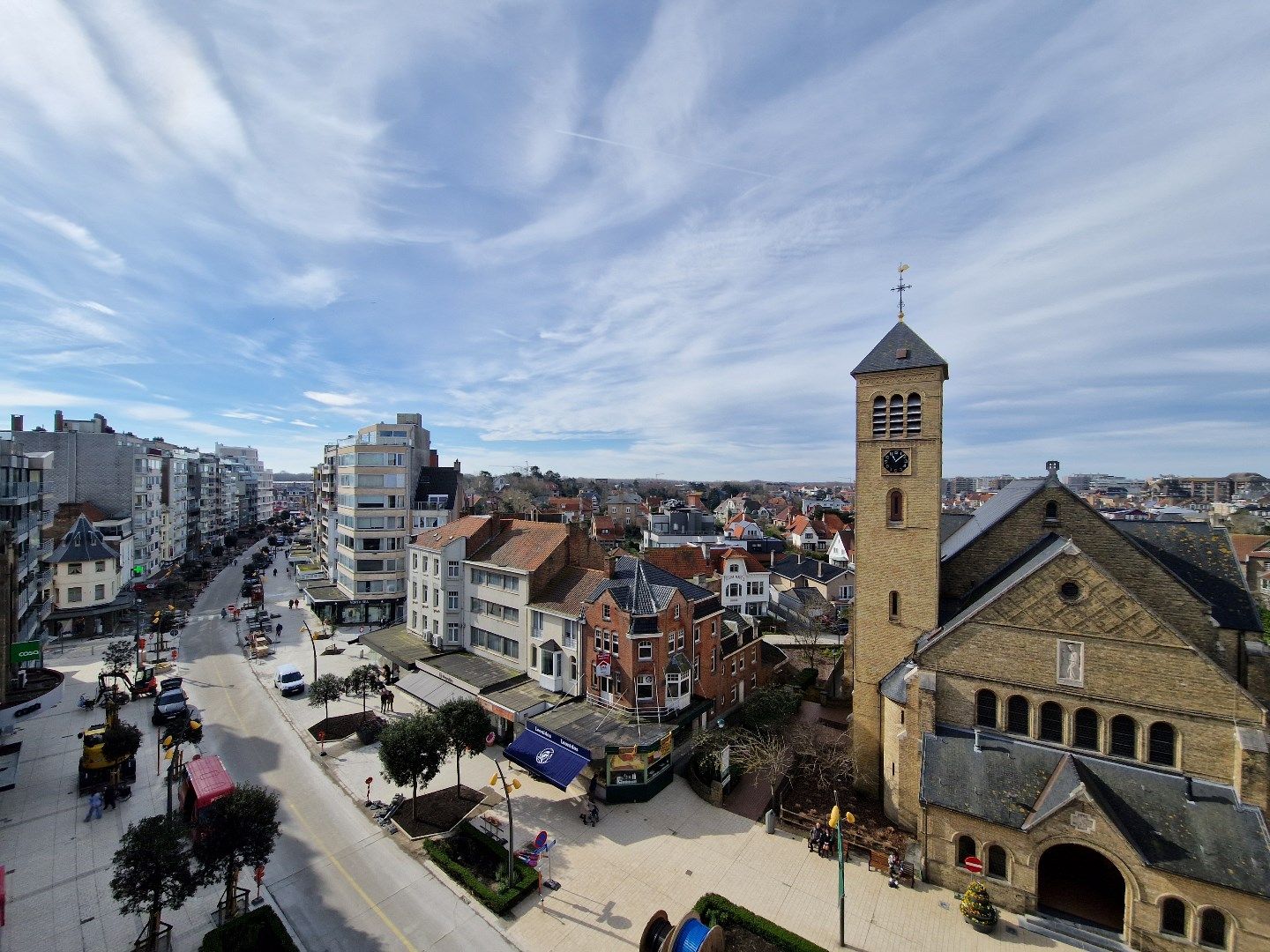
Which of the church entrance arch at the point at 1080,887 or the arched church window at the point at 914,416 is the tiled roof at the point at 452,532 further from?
the church entrance arch at the point at 1080,887

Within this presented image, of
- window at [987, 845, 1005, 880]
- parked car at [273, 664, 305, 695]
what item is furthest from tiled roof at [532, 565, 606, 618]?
window at [987, 845, 1005, 880]

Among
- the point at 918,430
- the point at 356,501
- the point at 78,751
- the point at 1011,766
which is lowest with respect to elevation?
the point at 78,751

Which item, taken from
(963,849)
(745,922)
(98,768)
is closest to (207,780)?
(98,768)

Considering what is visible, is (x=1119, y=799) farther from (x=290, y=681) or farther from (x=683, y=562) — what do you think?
(x=683, y=562)

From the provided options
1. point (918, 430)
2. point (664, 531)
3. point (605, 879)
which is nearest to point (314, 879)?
point (605, 879)

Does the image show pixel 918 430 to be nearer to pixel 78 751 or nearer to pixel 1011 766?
pixel 1011 766

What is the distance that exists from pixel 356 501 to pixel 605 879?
48108 millimetres

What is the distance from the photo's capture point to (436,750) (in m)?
Answer: 25.2

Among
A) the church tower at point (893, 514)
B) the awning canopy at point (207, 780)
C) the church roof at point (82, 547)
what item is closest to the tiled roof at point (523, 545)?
the awning canopy at point (207, 780)

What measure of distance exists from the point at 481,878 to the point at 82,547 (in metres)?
60.1

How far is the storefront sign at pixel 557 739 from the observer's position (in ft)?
90.3

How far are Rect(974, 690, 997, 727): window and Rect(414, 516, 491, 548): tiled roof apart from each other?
3479 centimetres

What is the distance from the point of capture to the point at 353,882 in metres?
21.9

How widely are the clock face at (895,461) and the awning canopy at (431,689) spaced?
90.6 feet
